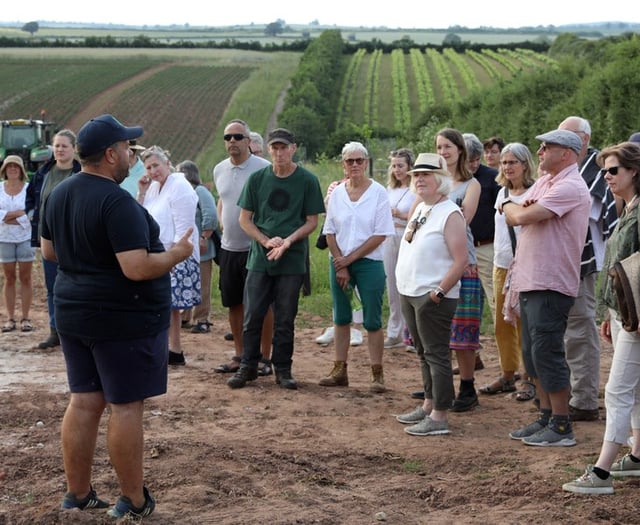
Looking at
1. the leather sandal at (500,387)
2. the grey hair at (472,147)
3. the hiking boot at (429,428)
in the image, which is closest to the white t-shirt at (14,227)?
the grey hair at (472,147)

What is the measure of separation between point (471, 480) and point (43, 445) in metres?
2.87

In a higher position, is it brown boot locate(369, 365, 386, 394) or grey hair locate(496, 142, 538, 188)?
grey hair locate(496, 142, 538, 188)

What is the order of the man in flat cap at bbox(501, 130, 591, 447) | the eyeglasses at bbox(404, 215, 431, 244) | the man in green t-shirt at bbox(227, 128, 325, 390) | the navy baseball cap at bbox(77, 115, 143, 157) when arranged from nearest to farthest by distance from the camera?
the navy baseball cap at bbox(77, 115, 143, 157) < the man in flat cap at bbox(501, 130, 591, 447) < the eyeglasses at bbox(404, 215, 431, 244) < the man in green t-shirt at bbox(227, 128, 325, 390)

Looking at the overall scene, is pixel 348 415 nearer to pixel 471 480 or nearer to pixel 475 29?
pixel 471 480

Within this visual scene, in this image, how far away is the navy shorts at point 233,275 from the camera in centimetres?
902

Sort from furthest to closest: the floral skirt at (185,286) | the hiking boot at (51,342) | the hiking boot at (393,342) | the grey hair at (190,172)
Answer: the grey hair at (190,172), the hiking boot at (393,342), the hiking boot at (51,342), the floral skirt at (185,286)

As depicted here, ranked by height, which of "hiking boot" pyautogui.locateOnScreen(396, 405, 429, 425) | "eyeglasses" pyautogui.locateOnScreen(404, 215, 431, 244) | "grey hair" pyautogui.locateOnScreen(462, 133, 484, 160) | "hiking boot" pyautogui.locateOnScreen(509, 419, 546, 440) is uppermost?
"grey hair" pyautogui.locateOnScreen(462, 133, 484, 160)

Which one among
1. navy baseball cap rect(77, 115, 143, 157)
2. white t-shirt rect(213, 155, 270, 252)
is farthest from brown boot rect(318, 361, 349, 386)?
navy baseball cap rect(77, 115, 143, 157)

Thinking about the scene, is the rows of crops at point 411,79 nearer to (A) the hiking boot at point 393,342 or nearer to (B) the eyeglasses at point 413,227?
(A) the hiking boot at point 393,342

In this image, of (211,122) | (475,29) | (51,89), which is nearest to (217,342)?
(211,122)

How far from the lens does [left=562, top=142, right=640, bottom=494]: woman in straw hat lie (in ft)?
18.4

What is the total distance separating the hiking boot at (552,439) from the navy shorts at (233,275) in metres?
3.29

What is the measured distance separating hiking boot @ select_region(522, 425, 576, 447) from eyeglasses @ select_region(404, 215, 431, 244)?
5.35 feet

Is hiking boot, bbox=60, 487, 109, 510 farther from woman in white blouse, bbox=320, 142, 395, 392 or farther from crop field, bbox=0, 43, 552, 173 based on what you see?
crop field, bbox=0, 43, 552, 173
